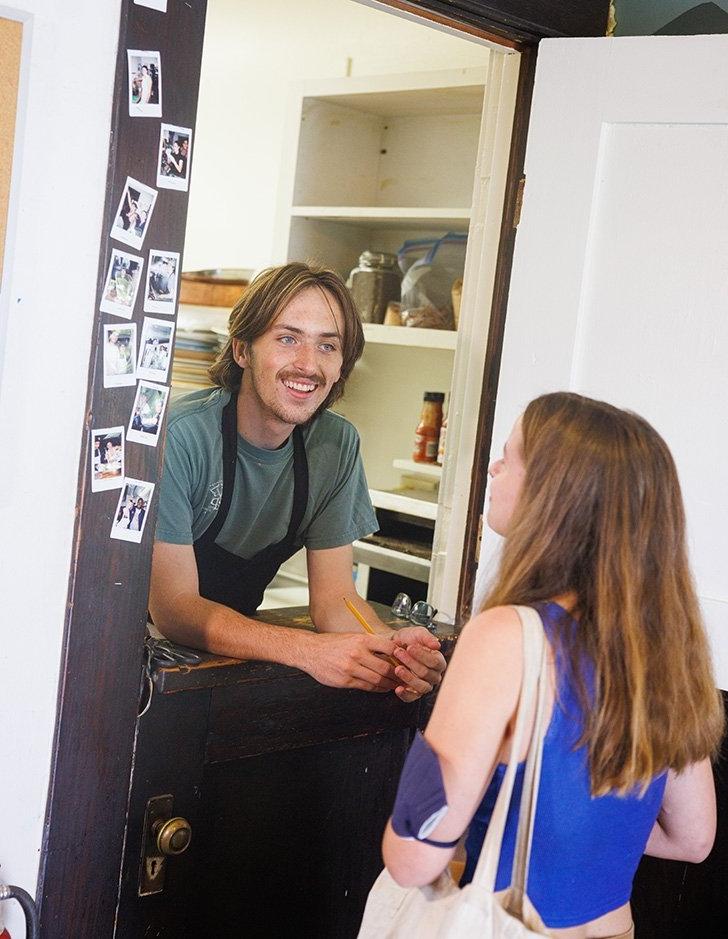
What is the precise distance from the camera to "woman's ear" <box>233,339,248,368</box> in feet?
8.34

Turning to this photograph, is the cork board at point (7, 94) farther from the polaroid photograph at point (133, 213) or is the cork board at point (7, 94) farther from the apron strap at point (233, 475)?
the apron strap at point (233, 475)

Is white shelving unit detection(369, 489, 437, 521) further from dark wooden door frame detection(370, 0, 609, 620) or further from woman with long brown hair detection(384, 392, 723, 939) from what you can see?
woman with long brown hair detection(384, 392, 723, 939)

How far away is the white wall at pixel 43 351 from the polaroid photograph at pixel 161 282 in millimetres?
88

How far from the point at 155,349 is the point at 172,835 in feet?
2.72

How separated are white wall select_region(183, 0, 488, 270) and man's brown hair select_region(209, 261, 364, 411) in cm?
94

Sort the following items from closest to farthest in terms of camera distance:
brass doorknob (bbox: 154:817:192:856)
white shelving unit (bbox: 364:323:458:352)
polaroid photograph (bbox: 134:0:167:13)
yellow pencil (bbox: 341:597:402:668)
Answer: polaroid photograph (bbox: 134:0:167:13) < brass doorknob (bbox: 154:817:192:856) < yellow pencil (bbox: 341:597:402:668) < white shelving unit (bbox: 364:323:458:352)

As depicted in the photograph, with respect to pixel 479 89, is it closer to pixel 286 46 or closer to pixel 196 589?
pixel 286 46

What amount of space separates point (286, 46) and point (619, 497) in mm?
3024

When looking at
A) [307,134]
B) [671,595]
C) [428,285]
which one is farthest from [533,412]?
[307,134]

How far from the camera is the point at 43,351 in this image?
4.99ft

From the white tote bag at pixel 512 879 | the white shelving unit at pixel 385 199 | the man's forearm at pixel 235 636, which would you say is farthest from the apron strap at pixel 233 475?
the white tote bag at pixel 512 879

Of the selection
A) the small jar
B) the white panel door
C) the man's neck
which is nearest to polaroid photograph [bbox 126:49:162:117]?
the white panel door

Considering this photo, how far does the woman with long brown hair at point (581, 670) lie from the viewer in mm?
1222

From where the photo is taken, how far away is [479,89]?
120 inches
